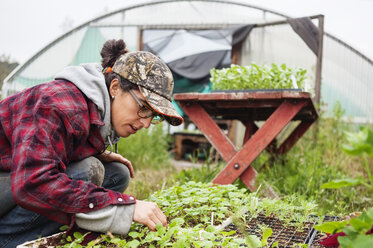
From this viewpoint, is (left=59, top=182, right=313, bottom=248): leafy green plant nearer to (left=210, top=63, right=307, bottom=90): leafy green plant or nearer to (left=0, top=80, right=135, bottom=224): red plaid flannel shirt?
(left=0, top=80, right=135, bottom=224): red plaid flannel shirt

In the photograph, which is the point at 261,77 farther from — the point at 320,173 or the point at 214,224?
the point at 214,224


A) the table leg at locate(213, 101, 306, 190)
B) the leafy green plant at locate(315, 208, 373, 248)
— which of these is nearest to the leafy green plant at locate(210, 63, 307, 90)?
the table leg at locate(213, 101, 306, 190)

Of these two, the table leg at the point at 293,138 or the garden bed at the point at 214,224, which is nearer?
the garden bed at the point at 214,224

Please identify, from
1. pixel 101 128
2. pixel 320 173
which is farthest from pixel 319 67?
pixel 101 128

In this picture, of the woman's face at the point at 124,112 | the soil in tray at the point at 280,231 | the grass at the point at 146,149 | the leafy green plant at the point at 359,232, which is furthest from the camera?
the grass at the point at 146,149

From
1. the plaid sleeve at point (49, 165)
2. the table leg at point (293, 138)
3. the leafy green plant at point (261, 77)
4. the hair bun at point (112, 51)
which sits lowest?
the table leg at point (293, 138)

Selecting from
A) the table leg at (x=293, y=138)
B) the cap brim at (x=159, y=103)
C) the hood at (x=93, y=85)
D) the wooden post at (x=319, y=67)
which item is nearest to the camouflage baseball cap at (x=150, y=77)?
the cap brim at (x=159, y=103)

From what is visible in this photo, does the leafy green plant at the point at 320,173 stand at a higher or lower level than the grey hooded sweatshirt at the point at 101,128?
lower

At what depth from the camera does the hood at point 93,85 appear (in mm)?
1745

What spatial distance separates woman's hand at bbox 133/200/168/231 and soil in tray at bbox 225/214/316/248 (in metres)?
0.42

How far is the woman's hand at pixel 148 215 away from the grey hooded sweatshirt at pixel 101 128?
0.09ft

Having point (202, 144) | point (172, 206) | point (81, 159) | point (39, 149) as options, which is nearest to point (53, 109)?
point (39, 149)

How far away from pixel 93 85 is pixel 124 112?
207 mm

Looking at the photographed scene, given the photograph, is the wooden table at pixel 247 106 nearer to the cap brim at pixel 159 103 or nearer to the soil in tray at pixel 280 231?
the soil in tray at pixel 280 231
